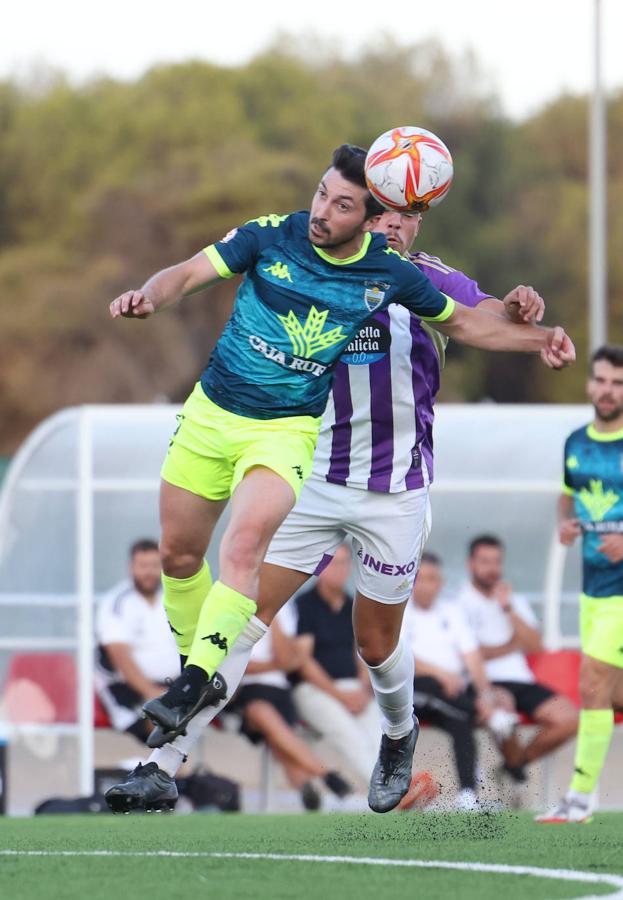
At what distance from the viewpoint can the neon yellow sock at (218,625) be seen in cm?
623

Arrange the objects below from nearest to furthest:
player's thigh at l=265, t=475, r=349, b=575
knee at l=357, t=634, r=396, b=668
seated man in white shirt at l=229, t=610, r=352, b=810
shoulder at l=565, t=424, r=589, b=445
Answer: player's thigh at l=265, t=475, r=349, b=575, knee at l=357, t=634, r=396, b=668, shoulder at l=565, t=424, r=589, b=445, seated man in white shirt at l=229, t=610, r=352, b=810

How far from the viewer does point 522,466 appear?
13.1 m

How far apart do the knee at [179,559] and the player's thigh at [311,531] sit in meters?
0.64

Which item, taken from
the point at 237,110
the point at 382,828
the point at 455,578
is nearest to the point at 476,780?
the point at 455,578

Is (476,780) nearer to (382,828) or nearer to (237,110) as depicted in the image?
(382,828)

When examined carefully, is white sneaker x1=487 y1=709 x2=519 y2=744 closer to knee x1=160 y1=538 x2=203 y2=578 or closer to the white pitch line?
knee x1=160 y1=538 x2=203 y2=578

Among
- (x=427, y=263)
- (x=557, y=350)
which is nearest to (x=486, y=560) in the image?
(x=427, y=263)

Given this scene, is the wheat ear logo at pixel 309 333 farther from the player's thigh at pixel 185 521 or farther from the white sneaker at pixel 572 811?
the white sneaker at pixel 572 811

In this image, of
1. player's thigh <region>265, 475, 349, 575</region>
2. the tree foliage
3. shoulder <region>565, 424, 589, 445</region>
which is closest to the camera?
player's thigh <region>265, 475, 349, 575</region>

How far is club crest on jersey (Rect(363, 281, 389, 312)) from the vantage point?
6.81m

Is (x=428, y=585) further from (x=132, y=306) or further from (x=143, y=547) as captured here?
(x=132, y=306)

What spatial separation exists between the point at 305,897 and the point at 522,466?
8.34m

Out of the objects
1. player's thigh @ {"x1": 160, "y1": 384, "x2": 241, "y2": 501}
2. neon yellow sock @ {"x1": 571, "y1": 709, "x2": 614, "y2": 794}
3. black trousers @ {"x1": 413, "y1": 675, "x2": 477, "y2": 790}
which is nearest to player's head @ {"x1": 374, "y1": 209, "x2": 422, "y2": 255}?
player's thigh @ {"x1": 160, "y1": 384, "x2": 241, "y2": 501}

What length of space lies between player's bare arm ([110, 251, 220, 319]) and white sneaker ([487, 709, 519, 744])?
5898 mm
